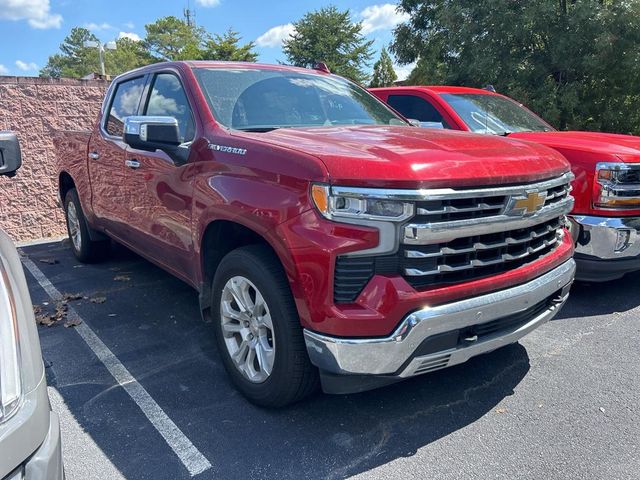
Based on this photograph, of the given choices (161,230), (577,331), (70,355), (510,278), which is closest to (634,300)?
(577,331)

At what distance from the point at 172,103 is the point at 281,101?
0.81 m

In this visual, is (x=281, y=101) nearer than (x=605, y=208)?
Yes

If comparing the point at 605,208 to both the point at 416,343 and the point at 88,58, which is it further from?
the point at 88,58

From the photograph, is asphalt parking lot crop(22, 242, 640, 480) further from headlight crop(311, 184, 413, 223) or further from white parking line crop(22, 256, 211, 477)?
headlight crop(311, 184, 413, 223)

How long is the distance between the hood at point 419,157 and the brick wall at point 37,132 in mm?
5618

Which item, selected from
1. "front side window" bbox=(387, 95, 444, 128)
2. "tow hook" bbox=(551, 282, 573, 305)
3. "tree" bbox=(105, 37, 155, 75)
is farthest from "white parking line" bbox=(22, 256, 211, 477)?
"tree" bbox=(105, 37, 155, 75)

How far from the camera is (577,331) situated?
408cm

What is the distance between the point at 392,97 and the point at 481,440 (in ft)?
15.2

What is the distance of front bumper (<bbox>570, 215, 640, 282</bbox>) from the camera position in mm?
4281

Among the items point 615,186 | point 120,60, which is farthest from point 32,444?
point 120,60

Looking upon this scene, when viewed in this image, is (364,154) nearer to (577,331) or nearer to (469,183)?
(469,183)

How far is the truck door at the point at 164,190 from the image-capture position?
11.5ft

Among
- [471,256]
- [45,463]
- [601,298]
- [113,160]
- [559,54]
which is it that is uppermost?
[559,54]

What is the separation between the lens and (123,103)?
15.8 feet
